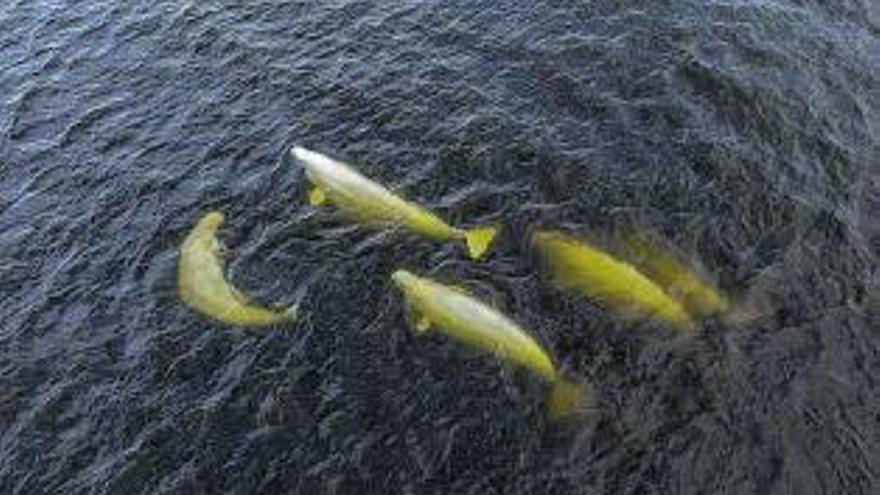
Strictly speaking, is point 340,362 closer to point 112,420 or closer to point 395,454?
point 395,454

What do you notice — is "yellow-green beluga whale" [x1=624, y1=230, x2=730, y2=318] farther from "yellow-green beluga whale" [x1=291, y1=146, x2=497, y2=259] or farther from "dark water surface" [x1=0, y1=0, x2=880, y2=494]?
"yellow-green beluga whale" [x1=291, y1=146, x2=497, y2=259]

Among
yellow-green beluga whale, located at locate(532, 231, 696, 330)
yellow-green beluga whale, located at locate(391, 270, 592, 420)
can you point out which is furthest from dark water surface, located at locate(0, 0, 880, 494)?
yellow-green beluga whale, located at locate(532, 231, 696, 330)

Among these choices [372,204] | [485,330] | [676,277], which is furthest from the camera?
[372,204]

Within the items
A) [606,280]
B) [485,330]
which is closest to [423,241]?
[485,330]

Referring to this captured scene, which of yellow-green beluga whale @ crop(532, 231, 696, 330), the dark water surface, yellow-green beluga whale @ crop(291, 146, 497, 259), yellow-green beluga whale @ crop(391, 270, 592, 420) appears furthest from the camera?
yellow-green beluga whale @ crop(291, 146, 497, 259)

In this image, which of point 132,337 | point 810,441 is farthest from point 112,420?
point 810,441

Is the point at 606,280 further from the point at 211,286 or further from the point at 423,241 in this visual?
the point at 211,286

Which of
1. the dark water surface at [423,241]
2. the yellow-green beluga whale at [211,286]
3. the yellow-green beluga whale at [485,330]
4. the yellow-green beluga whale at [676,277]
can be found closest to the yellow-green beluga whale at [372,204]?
the dark water surface at [423,241]
